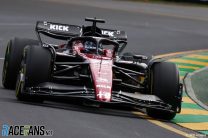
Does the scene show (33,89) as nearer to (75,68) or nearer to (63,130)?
(75,68)

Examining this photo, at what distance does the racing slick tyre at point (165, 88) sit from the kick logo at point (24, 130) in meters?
2.59

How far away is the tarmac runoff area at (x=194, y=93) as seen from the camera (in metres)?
11.1

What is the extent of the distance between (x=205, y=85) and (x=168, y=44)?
8.66m

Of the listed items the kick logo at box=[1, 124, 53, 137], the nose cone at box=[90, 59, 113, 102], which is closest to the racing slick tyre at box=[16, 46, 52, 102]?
the nose cone at box=[90, 59, 113, 102]

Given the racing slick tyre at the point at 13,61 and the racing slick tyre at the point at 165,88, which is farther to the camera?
the racing slick tyre at the point at 13,61

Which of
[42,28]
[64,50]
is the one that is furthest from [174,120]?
[42,28]

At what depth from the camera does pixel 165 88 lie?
11055 mm

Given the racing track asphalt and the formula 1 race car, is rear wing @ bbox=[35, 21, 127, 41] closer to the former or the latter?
the formula 1 race car

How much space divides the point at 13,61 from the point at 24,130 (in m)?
3.66

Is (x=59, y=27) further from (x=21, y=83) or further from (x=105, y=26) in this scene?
(x=105, y=26)

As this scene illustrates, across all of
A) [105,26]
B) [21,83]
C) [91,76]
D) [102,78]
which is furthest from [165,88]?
[105,26]

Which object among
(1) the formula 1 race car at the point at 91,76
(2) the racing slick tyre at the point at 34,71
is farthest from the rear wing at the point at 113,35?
(2) the racing slick tyre at the point at 34,71

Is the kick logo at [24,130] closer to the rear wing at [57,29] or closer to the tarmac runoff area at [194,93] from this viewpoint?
the tarmac runoff area at [194,93]

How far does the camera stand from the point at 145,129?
9891 mm
